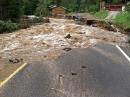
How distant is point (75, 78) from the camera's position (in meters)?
12.0

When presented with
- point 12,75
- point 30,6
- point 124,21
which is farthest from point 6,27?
point 30,6

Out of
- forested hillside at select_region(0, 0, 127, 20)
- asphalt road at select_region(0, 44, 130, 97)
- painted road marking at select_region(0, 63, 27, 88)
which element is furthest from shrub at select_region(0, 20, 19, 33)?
painted road marking at select_region(0, 63, 27, 88)

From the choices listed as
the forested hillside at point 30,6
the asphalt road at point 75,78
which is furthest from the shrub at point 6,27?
the asphalt road at point 75,78

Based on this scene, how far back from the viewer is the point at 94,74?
496 inches

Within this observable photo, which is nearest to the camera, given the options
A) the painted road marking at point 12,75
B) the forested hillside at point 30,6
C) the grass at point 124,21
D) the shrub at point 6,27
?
the painted road marking at point 12,75

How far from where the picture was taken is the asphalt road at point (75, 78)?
10164 mm

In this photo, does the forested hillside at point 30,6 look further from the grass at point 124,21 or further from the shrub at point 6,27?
the grass at point 124,21

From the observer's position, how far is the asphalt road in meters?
10.2

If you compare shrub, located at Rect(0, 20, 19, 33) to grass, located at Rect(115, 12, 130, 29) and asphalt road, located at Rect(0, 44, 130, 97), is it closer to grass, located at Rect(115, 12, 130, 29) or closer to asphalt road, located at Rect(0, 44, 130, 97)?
grass, located at Rect(115, 12, 130, 29)

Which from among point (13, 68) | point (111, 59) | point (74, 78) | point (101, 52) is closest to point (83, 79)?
point (74, 78)

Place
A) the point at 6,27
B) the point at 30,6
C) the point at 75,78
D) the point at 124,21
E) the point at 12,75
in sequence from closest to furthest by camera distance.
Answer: the point at 75,78 < the point at 12,75 < the point at 6,27 < the point at 124,21 < the point at 30,6

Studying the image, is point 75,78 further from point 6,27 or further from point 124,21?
point 124,21

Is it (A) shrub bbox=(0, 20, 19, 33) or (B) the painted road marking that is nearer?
(B) the painted road marking

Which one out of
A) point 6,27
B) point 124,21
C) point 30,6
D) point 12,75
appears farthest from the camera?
point 30,6
